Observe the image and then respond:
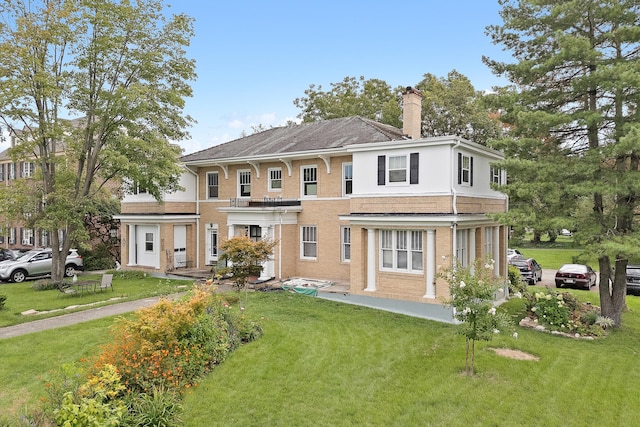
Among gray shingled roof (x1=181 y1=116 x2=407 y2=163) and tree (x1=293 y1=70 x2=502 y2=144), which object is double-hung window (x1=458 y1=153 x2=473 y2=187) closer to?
gray shingled roof (x1=181 y1=116 x2=407 y2=163)

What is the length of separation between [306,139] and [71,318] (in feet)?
45.3

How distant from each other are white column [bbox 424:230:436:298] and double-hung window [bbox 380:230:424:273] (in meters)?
0.50

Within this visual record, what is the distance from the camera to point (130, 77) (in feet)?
74.9

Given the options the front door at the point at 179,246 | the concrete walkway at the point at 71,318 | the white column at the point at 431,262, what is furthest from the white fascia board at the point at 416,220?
the front door at the point at 179,246

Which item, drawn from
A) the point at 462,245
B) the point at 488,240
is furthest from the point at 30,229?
the point at 488,240

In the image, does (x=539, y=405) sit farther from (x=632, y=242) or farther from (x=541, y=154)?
(x=541, y=154)

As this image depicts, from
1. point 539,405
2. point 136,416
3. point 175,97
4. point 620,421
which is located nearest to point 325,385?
point 136,416

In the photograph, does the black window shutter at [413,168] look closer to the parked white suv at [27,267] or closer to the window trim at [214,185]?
the window trim at [214,185]

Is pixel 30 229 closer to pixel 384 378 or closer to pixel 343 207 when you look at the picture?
pixel 343 207

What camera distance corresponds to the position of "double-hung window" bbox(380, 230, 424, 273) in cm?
1666

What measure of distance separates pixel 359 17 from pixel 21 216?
63.0 ft

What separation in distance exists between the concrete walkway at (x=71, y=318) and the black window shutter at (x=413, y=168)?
33.0 feet

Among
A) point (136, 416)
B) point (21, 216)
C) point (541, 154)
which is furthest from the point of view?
point (21, 216)

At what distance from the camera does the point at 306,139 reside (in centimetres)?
2308
